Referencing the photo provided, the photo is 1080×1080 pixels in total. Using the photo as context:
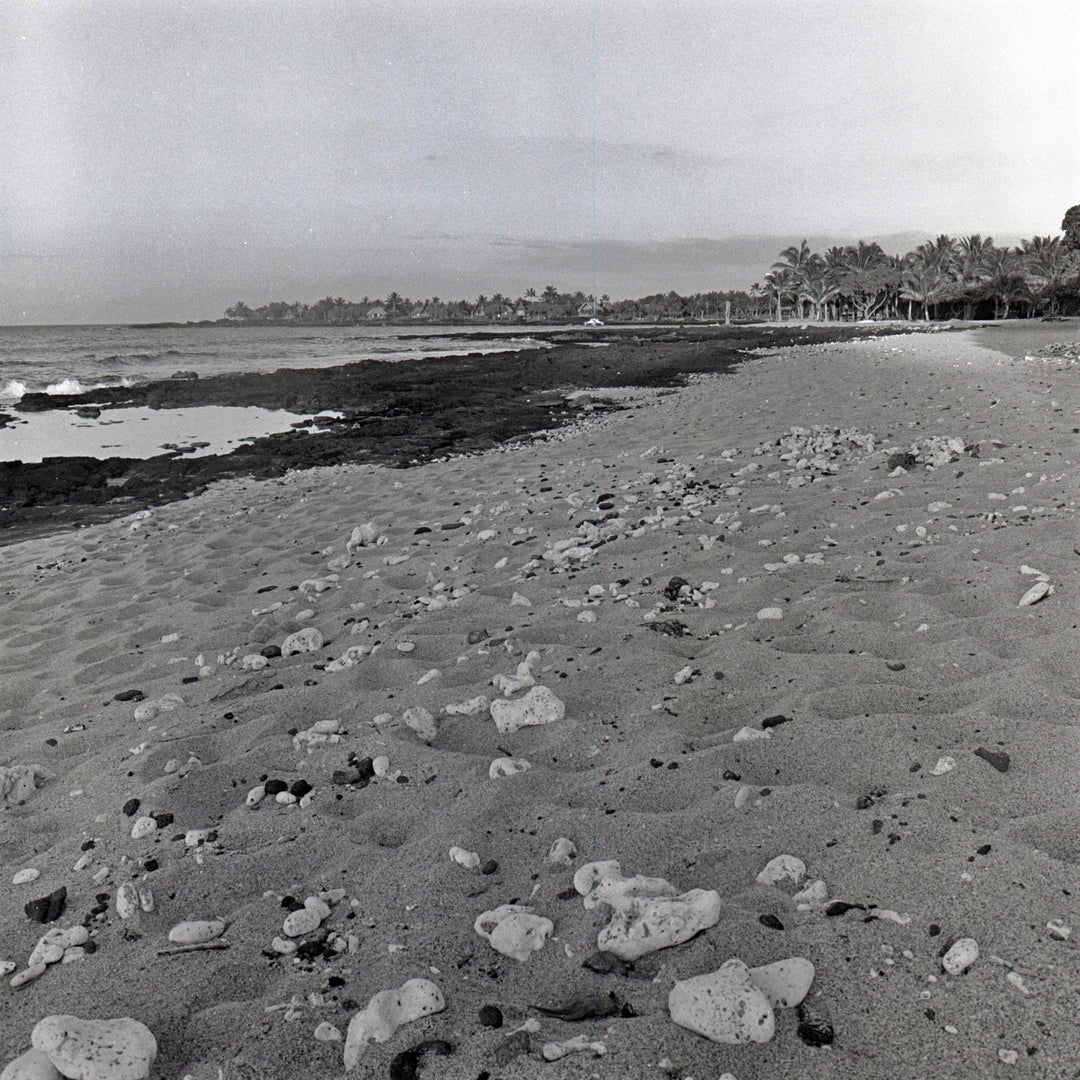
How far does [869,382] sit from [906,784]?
12.2 meters

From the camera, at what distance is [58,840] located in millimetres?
3014

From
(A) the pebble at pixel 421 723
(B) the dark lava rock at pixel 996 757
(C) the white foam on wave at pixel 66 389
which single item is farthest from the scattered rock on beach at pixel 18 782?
(C) the white foam on wave at pixel 66 389

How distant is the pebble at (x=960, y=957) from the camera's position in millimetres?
1832

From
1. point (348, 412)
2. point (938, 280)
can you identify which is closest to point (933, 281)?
point (938, 280)

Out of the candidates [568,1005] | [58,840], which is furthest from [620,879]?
[58,840]

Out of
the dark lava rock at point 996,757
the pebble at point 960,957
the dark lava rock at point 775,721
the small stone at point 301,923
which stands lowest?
the small stone at point 301,923

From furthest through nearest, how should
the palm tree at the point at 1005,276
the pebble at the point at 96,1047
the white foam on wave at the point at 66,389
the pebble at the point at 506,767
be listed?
the palm tree at the point at 1005,276 < the white foam on wave at the point at 66,389 < the pebble at the point at 506,767 < the pebble at the point at 96,1047

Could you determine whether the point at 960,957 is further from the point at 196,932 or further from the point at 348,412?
the point at 348,412

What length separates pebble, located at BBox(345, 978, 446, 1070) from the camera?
6.19 ft

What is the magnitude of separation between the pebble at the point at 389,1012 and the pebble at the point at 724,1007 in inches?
24.2

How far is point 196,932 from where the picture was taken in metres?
2.38

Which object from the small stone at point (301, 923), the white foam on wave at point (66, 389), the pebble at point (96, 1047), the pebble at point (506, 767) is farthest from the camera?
the white foam on wave at point (66, 389)

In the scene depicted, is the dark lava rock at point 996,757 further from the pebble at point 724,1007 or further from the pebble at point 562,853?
the pebble at point 562,853

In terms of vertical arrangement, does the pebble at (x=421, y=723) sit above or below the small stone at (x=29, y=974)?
above
